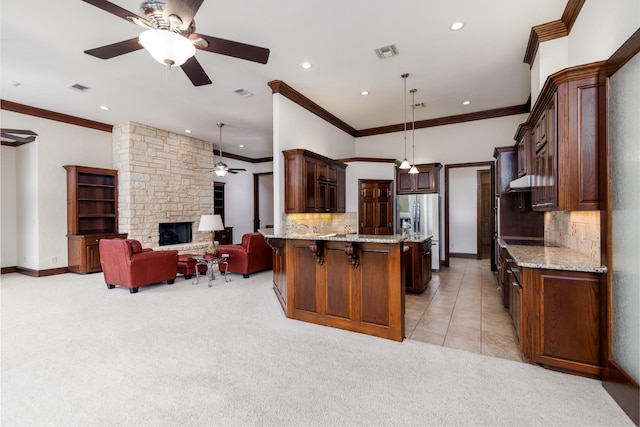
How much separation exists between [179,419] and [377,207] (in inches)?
208

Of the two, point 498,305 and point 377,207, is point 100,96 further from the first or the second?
point 498,305

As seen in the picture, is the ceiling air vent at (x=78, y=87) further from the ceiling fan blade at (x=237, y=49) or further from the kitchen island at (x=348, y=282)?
the kitchen island at (x=348, y=282)

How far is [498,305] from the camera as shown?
3961 mm

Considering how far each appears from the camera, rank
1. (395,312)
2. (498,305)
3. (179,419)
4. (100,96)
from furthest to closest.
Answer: (100,96), (498,305), (395,312), (179,419)

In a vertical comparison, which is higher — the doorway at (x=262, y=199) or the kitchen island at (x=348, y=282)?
the doorway at (x=262, y=199)

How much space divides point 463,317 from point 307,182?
9.71 feet

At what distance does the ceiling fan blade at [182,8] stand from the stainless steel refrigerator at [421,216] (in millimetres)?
5305

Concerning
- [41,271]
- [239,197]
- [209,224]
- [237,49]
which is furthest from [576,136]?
[239,197]

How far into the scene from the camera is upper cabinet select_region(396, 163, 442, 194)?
21.2 ft

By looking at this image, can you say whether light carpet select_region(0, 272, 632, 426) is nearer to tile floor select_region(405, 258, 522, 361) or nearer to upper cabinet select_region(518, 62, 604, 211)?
tile floor select_region(405, 258, 522, 361)

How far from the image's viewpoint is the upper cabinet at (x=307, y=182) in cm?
485

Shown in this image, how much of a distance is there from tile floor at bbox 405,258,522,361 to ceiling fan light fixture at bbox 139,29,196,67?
10.3 ft

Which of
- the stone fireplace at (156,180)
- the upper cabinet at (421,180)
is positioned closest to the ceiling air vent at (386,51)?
the upper cabinet at (421,180)

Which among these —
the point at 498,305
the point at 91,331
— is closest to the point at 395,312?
the point at 498,305
